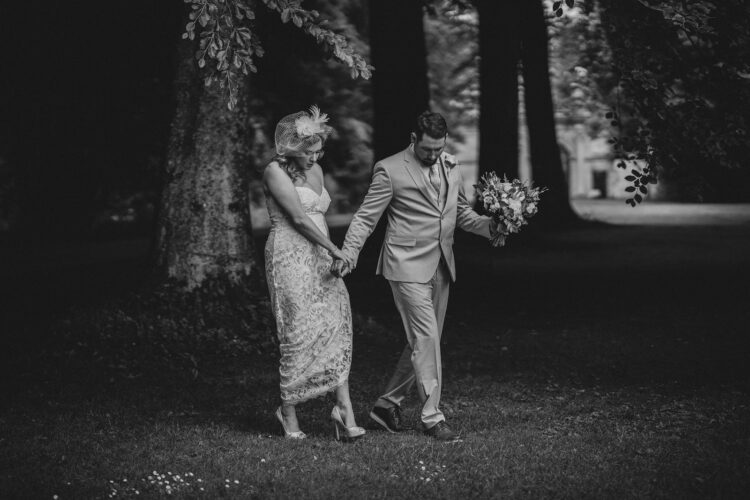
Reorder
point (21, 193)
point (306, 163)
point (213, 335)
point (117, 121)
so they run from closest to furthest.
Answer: point (306, 163), point (213, 335), point (117, 121), point (21, 193)

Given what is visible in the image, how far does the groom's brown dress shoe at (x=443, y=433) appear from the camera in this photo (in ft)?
22.0

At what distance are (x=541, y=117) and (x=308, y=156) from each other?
20356 mm

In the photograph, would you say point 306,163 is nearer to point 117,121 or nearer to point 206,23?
point 206,23

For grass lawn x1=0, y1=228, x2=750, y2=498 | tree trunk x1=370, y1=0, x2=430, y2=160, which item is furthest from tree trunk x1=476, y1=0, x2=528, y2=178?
grass lawn x1=0, y1=228, x2=750, y2=498

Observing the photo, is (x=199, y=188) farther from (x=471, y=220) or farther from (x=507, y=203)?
(x=507, y=203)

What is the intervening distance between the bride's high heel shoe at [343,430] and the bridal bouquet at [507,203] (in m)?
1.53

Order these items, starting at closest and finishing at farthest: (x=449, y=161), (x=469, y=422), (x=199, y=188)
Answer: (x=449, y=161), (x=469, y=422), (x=199, y=188)

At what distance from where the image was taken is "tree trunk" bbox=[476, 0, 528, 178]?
21.2 meters

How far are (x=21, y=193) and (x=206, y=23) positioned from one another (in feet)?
66.7

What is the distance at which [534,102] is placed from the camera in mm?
26188

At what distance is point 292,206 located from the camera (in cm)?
654

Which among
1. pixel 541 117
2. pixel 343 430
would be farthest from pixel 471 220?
pixel 541 117

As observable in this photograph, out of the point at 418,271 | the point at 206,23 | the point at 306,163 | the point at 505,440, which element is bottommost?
the point at 505,440

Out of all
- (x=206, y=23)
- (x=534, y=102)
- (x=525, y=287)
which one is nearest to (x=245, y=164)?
(x=206, y=23)
